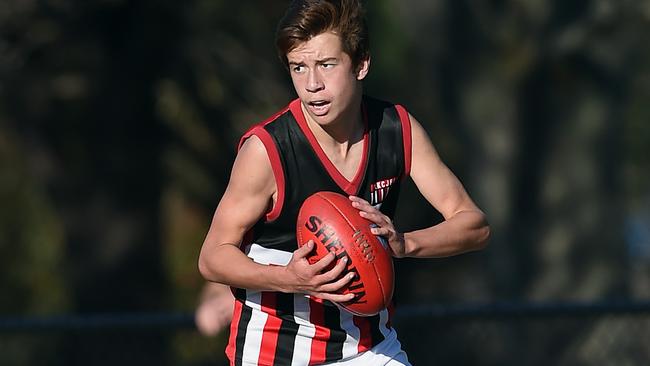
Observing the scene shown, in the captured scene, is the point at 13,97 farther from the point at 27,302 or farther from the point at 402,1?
the point at 27,302

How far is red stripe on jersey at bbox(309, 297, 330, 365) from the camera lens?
4773 millimetres

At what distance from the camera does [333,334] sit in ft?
15.7

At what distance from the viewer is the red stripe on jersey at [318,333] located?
15.7ft

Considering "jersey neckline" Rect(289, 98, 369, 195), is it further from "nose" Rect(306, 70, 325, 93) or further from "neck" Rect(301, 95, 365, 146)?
"nose" Rect(306, 70, 325, 93)

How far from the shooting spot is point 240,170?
14.7 feet

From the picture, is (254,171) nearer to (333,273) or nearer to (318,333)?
(333,273)

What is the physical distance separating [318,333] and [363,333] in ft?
0.52

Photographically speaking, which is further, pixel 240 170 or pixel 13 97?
pixel 13 97

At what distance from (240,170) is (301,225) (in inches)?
11.8

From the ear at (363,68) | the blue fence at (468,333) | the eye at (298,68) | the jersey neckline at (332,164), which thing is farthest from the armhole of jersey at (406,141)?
the blue fence at (468,333)

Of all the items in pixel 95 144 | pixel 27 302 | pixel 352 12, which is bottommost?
pixel 27 302

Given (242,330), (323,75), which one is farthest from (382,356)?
(323,75)

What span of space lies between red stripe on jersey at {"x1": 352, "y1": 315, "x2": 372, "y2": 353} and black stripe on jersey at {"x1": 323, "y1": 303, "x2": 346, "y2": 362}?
6 centimetres

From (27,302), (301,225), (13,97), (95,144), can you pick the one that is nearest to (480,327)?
(301,225)
